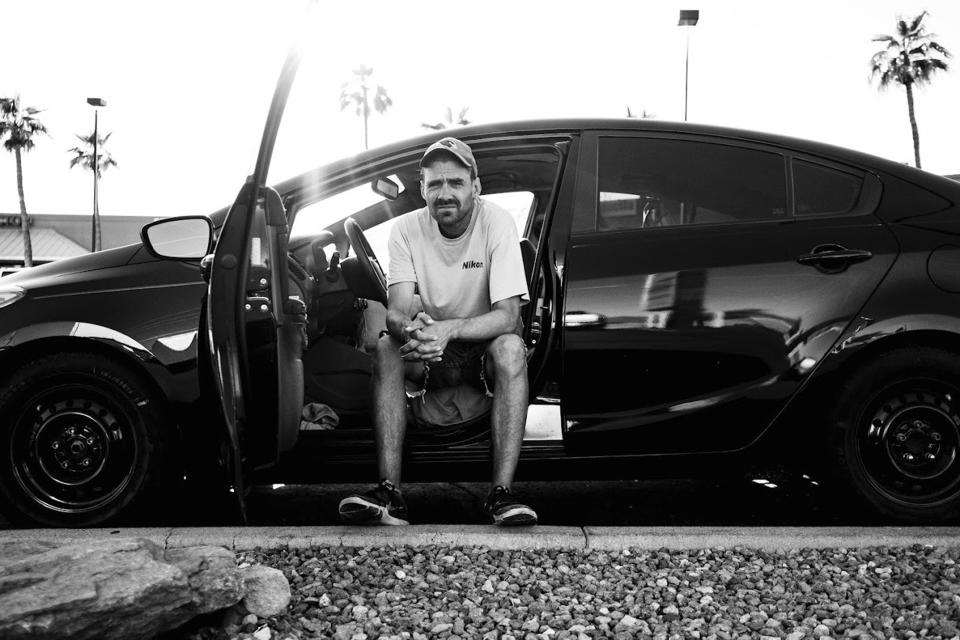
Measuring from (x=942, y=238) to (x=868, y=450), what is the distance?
0.88 m

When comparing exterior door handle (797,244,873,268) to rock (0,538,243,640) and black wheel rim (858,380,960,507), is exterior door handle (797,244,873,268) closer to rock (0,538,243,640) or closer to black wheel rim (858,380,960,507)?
black wheel rim (858,380,960,507)

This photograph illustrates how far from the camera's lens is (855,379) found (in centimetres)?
360

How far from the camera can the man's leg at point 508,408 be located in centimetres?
354

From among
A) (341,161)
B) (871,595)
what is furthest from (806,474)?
(341,161)

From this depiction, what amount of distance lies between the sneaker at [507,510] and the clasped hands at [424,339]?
0.56 m

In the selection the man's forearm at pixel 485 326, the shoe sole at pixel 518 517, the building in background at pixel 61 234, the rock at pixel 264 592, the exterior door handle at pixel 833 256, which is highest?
the building in background at pixel 61 234

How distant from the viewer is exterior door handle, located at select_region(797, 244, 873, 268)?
362cm

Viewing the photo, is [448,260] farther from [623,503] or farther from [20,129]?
[20,129]

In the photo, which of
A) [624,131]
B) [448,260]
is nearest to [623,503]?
[448,260]

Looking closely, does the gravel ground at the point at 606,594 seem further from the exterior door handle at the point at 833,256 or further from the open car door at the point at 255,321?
the exterior door handle at the point at 833,256

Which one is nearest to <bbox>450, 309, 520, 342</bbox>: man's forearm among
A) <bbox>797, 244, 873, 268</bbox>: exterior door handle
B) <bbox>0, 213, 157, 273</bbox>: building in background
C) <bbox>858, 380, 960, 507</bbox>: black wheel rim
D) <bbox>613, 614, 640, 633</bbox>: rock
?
<bbox>797, 244, 873, 268</bbox>: exterior door handle

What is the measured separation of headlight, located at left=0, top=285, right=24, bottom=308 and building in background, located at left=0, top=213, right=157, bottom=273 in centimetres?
4551

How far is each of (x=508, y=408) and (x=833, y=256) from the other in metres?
1.39

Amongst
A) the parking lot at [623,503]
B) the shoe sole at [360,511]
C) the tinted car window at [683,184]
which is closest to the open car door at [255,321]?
the shoe sole at [360,511]
